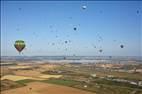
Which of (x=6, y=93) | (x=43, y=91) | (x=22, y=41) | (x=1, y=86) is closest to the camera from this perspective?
(x=22, y=41)

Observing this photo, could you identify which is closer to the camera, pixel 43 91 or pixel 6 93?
pixel 6 93

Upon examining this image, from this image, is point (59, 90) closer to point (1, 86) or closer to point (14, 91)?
point (14, 91)

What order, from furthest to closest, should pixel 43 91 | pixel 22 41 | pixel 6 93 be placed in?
1. pixel 43 91
2. pixel 6 93
3. pixel 22 41

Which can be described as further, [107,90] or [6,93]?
[107,90]

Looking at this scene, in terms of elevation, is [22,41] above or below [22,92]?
above

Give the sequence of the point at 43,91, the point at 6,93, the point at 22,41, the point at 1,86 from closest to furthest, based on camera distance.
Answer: the point at 22,41 < the point at 6,93 < the point at 43,91 < the point at 1,86

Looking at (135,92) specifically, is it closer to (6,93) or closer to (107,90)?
(107,90)

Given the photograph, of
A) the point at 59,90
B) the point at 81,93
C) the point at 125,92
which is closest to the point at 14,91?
the point at 59,90

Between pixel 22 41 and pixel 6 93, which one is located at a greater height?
pixel 22 41

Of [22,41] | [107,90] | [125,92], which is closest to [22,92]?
[22,41]
